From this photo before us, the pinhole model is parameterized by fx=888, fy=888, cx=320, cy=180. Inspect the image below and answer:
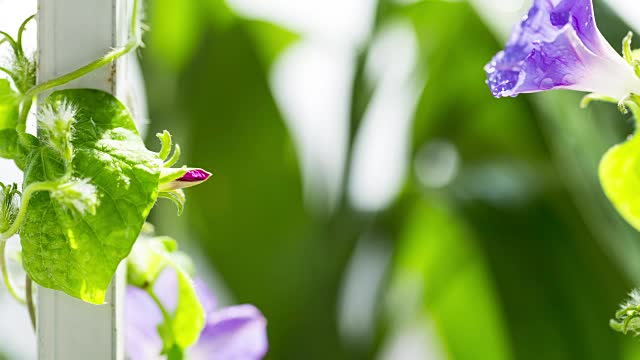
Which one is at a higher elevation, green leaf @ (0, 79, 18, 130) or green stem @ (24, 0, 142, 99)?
green stem @ (24, 0, 142, 99)

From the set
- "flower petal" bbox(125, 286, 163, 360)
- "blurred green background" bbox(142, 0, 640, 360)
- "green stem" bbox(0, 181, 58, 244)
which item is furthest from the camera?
"blurred green background" bbox(142, 0, 640, 360)

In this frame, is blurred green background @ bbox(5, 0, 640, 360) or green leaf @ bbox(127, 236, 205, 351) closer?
green leaf @ bbox(127, 236, 205, 351)

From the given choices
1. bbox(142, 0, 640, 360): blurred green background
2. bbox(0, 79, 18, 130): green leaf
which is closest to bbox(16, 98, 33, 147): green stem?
bbox(0, 79, 18, 130): green leaf

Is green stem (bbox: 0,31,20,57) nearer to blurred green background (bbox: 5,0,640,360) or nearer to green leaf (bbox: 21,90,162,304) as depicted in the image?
green leaf (bbox: 21,90,162,304)

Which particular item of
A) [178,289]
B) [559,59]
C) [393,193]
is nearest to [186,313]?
[178,289]

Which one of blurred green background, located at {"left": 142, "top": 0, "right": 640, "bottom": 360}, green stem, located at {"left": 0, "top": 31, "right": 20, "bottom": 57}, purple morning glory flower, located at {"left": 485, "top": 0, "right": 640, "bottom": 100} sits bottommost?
blurred green background, located at {"left": 142, "top": 0, "right": 640, "bottom": 360}

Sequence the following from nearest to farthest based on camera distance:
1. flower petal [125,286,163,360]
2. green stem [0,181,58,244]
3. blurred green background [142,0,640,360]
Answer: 1. green stem [0,181,58,244]
2. flower petal [125,286,163,360]
3. blurred green background [142,0,640,360]

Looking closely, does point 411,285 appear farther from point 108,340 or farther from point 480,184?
point 108,340
